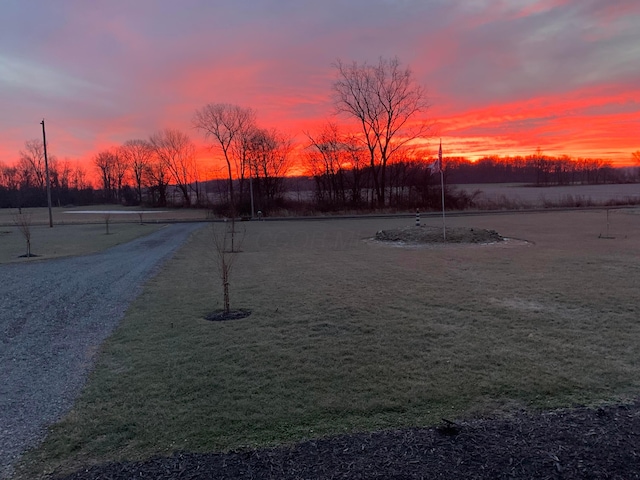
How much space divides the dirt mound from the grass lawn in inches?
277

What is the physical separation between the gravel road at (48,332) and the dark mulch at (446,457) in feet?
3.78

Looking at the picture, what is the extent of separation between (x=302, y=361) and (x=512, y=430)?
2.07m

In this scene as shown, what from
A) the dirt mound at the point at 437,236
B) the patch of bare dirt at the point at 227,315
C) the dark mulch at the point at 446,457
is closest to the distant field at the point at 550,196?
the dirt mound at the point at 437,236

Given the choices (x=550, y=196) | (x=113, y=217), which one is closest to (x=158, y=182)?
(x=113, y=217)

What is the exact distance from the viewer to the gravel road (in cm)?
343

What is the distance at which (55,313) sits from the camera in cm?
688

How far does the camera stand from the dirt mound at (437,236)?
16109mm

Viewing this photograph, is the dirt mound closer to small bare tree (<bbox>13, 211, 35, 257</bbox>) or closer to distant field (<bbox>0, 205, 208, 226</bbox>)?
small bare tree (<bbox>13, 211, 35, 257</bbox>)

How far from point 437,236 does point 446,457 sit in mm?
14454

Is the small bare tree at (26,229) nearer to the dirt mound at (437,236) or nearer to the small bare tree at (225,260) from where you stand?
the small bare tree at (225,260)

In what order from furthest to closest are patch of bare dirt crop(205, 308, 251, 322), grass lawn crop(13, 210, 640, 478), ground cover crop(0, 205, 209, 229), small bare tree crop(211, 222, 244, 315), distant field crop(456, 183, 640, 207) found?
1. distant field crop(456, 183, 640, 207)
2. ground cover crop(0, 205, 209, 229)
3. small bare tree crop(211, 222, 244, 315)
4. patch of bare dirt crop(205, 308, 251, 322)
5. grass lawn crop(13, 210, 640, 478)

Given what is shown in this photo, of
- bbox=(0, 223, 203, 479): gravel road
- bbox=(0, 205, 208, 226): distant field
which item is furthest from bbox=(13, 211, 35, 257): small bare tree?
bbox=(0, 205, 208, 226): distant field

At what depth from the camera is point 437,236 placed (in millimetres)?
16578

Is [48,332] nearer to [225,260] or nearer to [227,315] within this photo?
[227,315]
